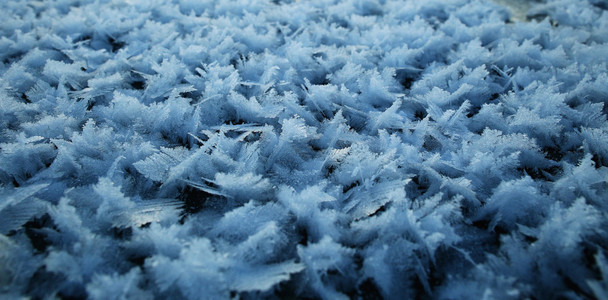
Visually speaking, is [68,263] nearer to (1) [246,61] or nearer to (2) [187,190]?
(2) [187,190]

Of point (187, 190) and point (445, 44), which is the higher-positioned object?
point (445, 44)

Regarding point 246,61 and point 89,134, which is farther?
point 246,61

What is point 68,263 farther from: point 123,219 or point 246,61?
point 246,61

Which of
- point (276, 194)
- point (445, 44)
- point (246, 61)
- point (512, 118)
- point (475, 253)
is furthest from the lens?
point (445, 44)

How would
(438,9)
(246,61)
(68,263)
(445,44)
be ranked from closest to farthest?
(68,263) → (246,61) → (445,44) → (438,9)

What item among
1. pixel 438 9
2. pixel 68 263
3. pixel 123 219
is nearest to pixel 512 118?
pixel 438 9

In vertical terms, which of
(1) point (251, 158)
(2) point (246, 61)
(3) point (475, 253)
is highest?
(2) point (246, 61)
